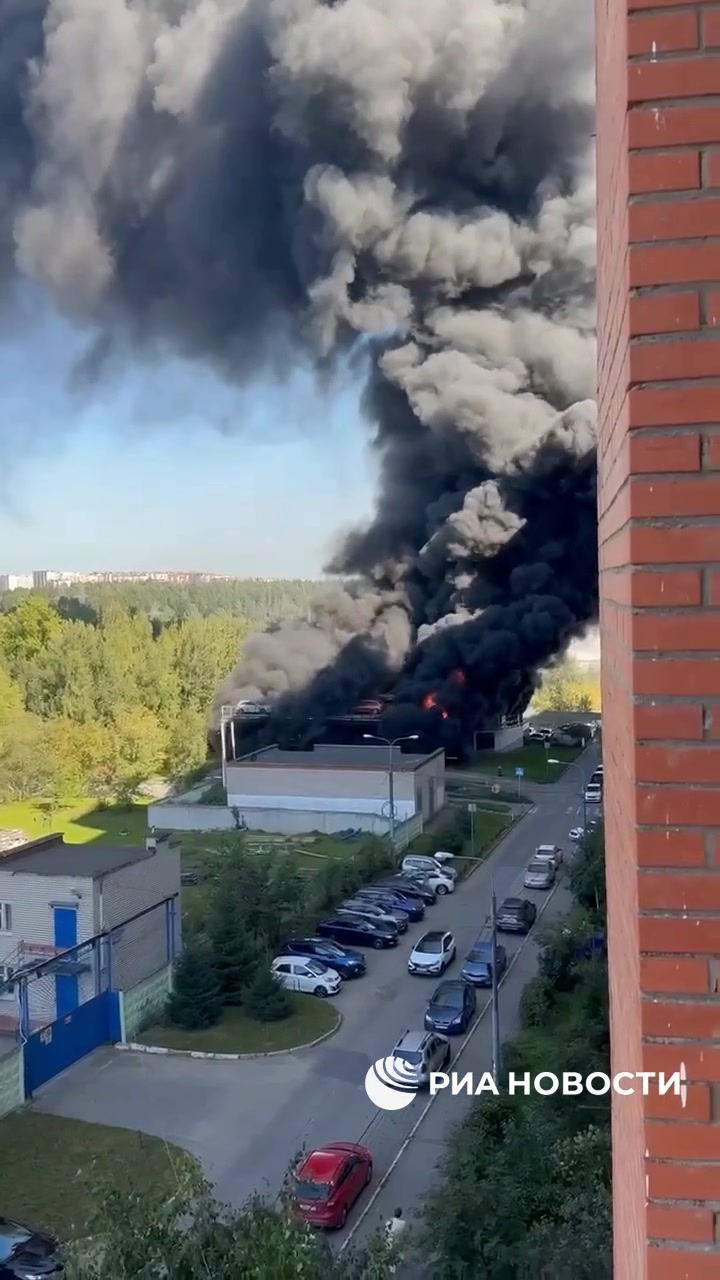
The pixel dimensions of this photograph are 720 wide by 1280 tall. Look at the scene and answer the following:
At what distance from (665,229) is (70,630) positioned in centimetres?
3264

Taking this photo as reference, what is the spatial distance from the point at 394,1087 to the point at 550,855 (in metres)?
7.52

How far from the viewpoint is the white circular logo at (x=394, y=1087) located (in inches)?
303

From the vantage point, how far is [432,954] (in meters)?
10.8

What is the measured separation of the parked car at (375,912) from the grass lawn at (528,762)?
9571mm

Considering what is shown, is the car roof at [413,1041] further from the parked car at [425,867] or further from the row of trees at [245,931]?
the parked car at [425,867]

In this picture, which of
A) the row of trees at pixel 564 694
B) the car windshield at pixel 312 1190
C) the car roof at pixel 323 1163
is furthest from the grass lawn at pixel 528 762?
the car windshield at pixel 312 1190

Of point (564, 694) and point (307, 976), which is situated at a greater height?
point (564, 694)

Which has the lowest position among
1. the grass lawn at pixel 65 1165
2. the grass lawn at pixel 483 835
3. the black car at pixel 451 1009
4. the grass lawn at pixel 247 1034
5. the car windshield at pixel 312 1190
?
the grass lawn at pixel 483 835

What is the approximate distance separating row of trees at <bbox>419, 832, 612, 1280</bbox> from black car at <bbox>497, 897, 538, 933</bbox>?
4672mm

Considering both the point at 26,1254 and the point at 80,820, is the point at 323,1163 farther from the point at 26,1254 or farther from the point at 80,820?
the point at 80,820

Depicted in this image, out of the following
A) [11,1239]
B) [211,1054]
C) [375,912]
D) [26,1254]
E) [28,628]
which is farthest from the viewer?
[28,628]

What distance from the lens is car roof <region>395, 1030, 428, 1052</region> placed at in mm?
8078

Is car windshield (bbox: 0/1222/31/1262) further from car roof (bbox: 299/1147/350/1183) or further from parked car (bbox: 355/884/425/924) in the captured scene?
parked car (bbox: 355/884/425/924)

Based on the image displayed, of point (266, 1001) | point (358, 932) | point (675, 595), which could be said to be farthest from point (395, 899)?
point (675, 595)
